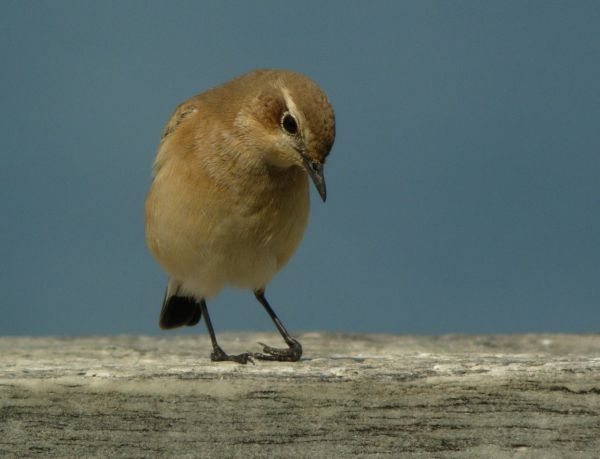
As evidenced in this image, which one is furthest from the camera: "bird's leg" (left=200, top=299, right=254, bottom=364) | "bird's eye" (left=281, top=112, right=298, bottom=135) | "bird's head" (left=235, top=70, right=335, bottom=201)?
"bird's leg" (left=200, top=299, right=254, bottom=364)

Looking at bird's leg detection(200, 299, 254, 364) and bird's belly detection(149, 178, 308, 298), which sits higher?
bird's belly detection(149, 178, 308, 298)

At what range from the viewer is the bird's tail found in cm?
617

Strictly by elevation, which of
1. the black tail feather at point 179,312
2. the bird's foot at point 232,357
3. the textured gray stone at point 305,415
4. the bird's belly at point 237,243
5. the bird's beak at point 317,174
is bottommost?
the textured gray stone at point 305,415

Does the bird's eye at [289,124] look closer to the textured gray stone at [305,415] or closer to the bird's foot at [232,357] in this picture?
the bird's foot at [232,357]

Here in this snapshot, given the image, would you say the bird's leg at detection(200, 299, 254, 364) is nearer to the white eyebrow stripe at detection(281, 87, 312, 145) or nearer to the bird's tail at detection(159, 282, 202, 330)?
the bird's tail at detection(159, 282, 202, 330)

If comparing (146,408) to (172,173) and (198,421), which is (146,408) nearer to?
(198,421)

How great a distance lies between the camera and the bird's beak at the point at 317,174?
4.56m

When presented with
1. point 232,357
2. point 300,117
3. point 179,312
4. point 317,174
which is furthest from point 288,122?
point 179,312

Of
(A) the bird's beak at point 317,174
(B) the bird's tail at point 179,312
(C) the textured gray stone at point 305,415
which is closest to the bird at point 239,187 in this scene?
(A) the bird's beak at point 317,174

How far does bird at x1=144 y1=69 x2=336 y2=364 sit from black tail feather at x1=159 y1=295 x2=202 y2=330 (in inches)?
37.2

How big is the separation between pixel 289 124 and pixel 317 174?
266mm

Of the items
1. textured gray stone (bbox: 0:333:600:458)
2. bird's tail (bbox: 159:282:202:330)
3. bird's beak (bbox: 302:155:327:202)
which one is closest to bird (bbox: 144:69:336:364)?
bird's beak (bbox: 302:155:327:202)

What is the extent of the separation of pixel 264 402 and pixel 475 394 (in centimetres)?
80

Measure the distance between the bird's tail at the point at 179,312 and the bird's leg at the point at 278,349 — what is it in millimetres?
446
